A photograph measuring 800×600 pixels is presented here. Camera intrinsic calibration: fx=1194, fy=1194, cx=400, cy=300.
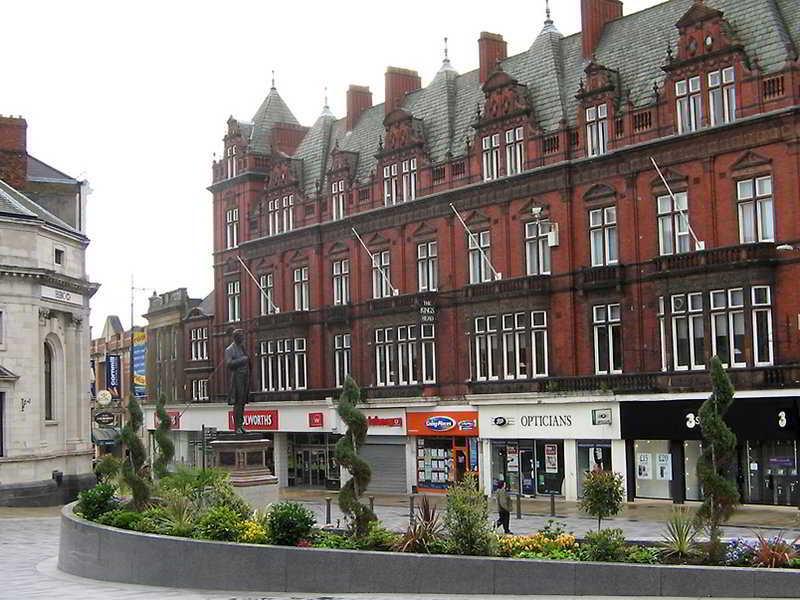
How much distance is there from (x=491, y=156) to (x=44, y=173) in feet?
79.2

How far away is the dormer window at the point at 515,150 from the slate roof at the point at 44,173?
23.3m

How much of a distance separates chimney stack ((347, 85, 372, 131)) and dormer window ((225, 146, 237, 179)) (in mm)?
8350

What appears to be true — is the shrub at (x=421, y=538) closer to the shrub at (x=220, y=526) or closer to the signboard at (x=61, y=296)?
the shrub at (x=220, y=526)

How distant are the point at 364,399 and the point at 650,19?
22.0 m

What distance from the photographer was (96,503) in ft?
93.6

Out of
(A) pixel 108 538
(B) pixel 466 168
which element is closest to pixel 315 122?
(B) pixel 466 168

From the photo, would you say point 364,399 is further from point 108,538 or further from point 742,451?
point 108,538

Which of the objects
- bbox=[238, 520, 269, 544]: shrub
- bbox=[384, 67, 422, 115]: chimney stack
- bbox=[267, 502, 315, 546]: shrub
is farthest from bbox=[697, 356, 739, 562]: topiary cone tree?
bbox=[384, 67, 422, 115]: chimney stack

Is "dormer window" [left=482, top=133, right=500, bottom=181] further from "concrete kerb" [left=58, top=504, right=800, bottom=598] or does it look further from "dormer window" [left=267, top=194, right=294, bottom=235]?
"concrete kerb" [left=58, top=504, right=800, bottom=598]

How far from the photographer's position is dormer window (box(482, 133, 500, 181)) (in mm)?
50906

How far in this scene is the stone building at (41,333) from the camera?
5153cm

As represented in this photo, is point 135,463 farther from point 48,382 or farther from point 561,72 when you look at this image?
point 561,72

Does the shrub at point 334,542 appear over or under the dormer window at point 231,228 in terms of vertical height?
under

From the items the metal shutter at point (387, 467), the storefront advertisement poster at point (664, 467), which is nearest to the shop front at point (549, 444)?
the storefront advertisement poster at point (664, 467)
